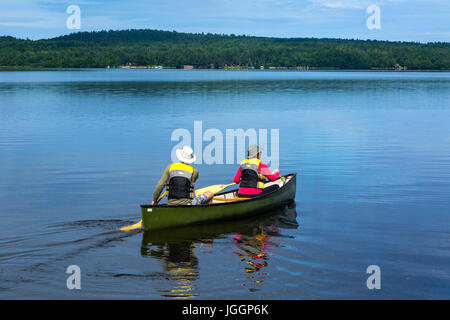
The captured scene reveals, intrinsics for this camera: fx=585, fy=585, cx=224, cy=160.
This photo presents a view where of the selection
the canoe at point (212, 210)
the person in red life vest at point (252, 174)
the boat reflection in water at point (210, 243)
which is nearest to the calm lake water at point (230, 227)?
the boat reflection in water at point (210, 243)

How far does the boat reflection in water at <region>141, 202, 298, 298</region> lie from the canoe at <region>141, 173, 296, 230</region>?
0.57ft

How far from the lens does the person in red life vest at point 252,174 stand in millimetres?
16594

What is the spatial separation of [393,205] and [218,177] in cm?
722

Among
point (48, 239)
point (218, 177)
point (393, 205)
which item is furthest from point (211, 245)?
point (218, 177)

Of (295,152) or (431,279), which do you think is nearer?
(431,279)

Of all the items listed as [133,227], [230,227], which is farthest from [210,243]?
[133,227]

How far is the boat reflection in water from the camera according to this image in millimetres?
11689

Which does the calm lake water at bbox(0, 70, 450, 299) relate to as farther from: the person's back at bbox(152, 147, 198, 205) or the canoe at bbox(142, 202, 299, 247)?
the person's back at bbox(152, 147, 198, 205)

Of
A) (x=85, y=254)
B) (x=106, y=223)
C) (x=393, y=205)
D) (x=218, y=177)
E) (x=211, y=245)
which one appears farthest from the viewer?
(x=218, y=177)

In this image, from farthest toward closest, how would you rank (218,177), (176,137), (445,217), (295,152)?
(176,137), (295,152), (218,177), (445,217)

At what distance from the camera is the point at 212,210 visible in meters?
15.4
